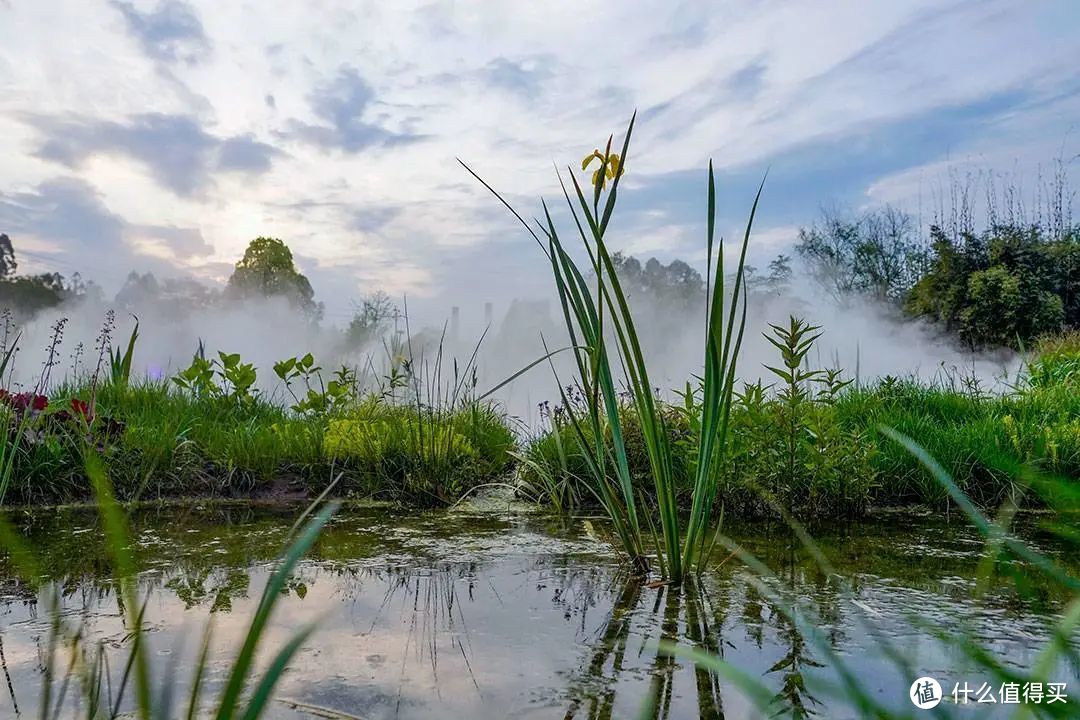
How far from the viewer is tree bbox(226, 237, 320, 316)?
16.8 metres

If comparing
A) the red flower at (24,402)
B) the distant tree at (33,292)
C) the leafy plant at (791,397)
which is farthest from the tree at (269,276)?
the leafy plant at (791,397)

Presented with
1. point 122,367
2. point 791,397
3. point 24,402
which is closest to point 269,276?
point 122,367

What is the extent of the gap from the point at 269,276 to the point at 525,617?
664 inches

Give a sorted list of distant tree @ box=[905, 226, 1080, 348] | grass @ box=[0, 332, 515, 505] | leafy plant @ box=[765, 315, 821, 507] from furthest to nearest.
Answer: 1. distant tree @ box=[905, 226, 1080, 348]
2. grass @ box=[0, 332, 515, 505]
3. leafy plant @ box=[765, 315, 821, 507]

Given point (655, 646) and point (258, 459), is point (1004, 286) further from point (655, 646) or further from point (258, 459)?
point (655, 646)

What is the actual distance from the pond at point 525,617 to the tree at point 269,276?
15223mm

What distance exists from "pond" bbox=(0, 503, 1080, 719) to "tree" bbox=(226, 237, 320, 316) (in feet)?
49.9

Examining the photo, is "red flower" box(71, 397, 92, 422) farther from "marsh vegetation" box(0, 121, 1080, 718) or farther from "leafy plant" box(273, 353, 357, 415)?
"leafy plant" box(273, 353, 357, 415)

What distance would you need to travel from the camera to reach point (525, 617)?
155 cm

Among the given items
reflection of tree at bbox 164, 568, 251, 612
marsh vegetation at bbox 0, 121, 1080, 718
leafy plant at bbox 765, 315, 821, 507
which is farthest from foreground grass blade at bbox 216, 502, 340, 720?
leafy plant at bbox 765, 315, 821, 507

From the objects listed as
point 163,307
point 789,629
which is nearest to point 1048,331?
point 789,629

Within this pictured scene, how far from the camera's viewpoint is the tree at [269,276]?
1683cm

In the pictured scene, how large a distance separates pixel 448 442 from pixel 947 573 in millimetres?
2030

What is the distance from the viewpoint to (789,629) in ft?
4.83
